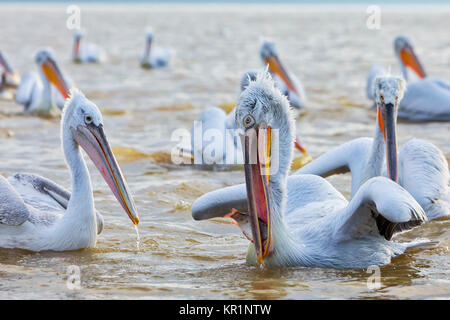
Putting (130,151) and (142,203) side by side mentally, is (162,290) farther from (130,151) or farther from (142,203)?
(130,151)

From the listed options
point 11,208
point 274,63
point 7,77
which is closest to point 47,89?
point 274,63

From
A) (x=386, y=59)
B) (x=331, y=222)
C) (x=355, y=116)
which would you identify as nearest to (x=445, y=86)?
(x=355, y=116)

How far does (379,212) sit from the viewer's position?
3.63 meters

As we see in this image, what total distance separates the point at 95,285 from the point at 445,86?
6.43 meters

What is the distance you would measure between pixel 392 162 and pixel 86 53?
12.9 meters

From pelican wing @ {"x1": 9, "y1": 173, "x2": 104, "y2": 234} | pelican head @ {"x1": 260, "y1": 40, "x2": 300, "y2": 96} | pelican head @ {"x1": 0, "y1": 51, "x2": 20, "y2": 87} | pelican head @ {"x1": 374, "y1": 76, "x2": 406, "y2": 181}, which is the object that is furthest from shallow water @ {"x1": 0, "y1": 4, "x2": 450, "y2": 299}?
pelican head @ {"x1": 0, "y1": 51, "x2": 20, "y2": 87}

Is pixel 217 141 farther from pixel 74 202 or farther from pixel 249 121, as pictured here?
pixel 249 121

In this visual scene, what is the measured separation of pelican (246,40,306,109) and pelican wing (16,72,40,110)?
2707 mm

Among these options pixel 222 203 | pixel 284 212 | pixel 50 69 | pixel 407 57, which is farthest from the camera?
pixel 407 57

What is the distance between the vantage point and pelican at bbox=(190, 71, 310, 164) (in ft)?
22.0

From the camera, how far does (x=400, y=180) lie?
16.7ft

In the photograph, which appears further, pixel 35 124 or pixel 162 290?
pixel 35 124
